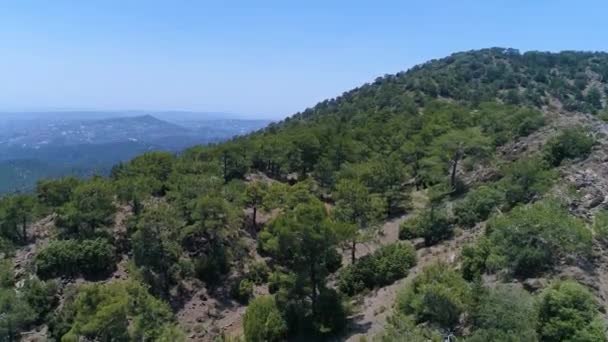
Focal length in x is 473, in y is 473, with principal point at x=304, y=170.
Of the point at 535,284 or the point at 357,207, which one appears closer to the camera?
the point at 535,284

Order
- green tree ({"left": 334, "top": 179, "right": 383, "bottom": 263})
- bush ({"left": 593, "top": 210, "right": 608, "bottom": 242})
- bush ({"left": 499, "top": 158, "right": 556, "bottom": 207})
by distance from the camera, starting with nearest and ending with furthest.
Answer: bush ({"left": 593, "top": 210, "right": 608, "bottom": 242}) < bush ({"left": 499, "top": 158, "right": 556, "bottom": 207}) < green tree ({"left": 334, "top": 179, "right": 383, "bottom": 263})

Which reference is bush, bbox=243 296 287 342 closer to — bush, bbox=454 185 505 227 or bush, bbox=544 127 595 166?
bush, bbox=454 185 505 227

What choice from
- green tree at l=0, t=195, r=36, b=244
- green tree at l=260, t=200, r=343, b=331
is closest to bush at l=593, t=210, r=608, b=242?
green tree at l=260, t=200, r=343, b=331

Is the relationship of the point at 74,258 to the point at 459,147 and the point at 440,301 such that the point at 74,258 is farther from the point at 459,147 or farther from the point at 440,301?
the point at 459,147

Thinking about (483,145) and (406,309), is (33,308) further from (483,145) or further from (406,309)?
(483,145)

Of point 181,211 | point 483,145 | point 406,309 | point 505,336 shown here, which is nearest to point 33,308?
point 181,211

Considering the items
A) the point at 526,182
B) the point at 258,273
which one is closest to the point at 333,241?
the point at 258,273
